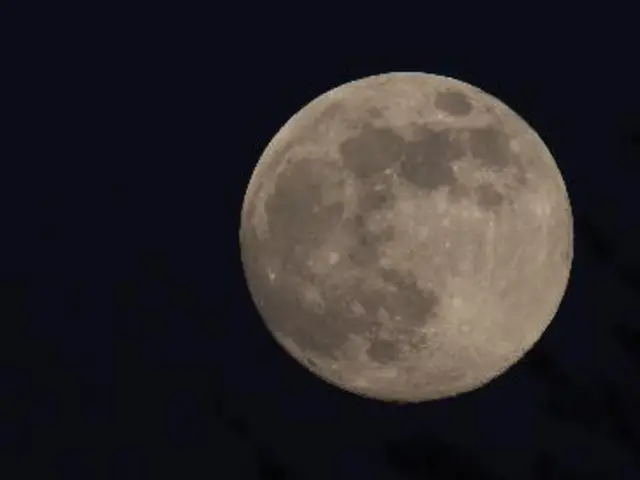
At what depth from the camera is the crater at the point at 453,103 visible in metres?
9.69

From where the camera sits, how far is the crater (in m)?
9.69

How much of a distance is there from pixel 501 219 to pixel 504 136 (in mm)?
834

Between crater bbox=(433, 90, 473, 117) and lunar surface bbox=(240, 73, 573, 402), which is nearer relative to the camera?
lunar surface bbox=(240, 73, 573, 402)

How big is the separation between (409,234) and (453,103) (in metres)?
1.36

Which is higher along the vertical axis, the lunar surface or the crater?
the crater

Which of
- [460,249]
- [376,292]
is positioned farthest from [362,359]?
[460,249]

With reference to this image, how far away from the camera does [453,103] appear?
9.78 metres

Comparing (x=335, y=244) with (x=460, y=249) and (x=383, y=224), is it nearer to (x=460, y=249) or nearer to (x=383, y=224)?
(x=383, y=224)

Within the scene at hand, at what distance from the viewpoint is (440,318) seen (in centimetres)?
943

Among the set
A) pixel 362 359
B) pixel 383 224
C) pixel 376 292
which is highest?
pixel 383 224

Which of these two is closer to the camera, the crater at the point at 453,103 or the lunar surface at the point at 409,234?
the lunar surface at the point at 409,234

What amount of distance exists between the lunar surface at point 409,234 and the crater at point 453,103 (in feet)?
0.05

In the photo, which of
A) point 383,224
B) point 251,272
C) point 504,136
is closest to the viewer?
point 383,224

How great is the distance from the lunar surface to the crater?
1 centimetres
